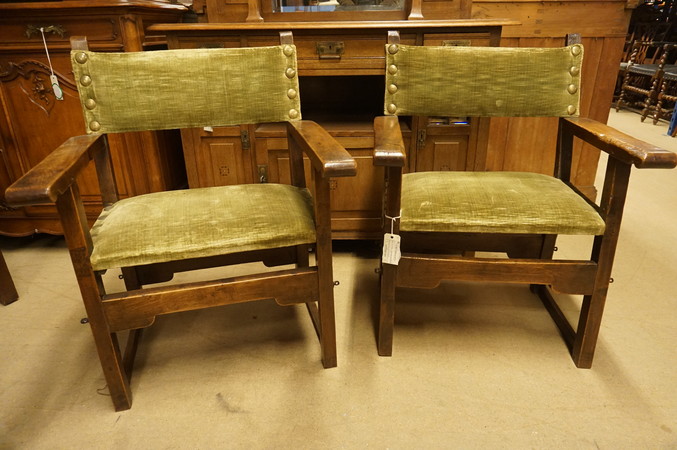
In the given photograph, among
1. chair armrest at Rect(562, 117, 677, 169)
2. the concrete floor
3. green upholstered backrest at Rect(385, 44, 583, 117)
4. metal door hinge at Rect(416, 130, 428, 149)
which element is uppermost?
green upholstered backrest at Rect(385, 44, 583, 117)

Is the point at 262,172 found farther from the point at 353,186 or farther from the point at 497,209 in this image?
the point at 497,209

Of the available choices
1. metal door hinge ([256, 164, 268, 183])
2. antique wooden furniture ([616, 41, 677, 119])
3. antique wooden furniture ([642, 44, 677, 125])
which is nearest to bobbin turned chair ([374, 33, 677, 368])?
metal door hinge ([256, 164, 268, 183])

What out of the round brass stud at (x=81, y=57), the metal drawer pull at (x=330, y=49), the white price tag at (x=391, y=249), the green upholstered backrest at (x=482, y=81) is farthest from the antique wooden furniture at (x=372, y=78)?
the white price tag at (x=391, y=249)

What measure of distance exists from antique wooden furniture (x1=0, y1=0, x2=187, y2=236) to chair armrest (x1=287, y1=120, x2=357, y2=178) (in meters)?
0.94

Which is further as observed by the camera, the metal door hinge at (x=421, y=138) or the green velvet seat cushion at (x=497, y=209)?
the metal door hinge at (x=421, y=138)

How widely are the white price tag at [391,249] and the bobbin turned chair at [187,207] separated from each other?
0.16 meters

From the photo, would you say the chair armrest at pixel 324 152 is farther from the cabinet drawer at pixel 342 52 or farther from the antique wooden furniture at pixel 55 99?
the antique wooden furniture at pixel 55 99

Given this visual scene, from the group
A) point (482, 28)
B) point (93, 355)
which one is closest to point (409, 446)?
point (93, 355)

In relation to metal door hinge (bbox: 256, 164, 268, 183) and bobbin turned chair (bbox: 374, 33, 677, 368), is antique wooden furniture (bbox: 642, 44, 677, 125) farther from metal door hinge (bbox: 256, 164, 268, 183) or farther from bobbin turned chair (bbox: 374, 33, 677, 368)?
metal door hinge (bbox: 256, 164, 268, 183)

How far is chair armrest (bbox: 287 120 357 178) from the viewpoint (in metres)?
1.04

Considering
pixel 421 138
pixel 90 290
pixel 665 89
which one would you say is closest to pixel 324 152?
pixel 90 290

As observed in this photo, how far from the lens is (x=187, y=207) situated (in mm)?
1284

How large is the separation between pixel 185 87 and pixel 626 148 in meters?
1.22

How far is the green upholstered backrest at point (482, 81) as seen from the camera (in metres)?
1.45
